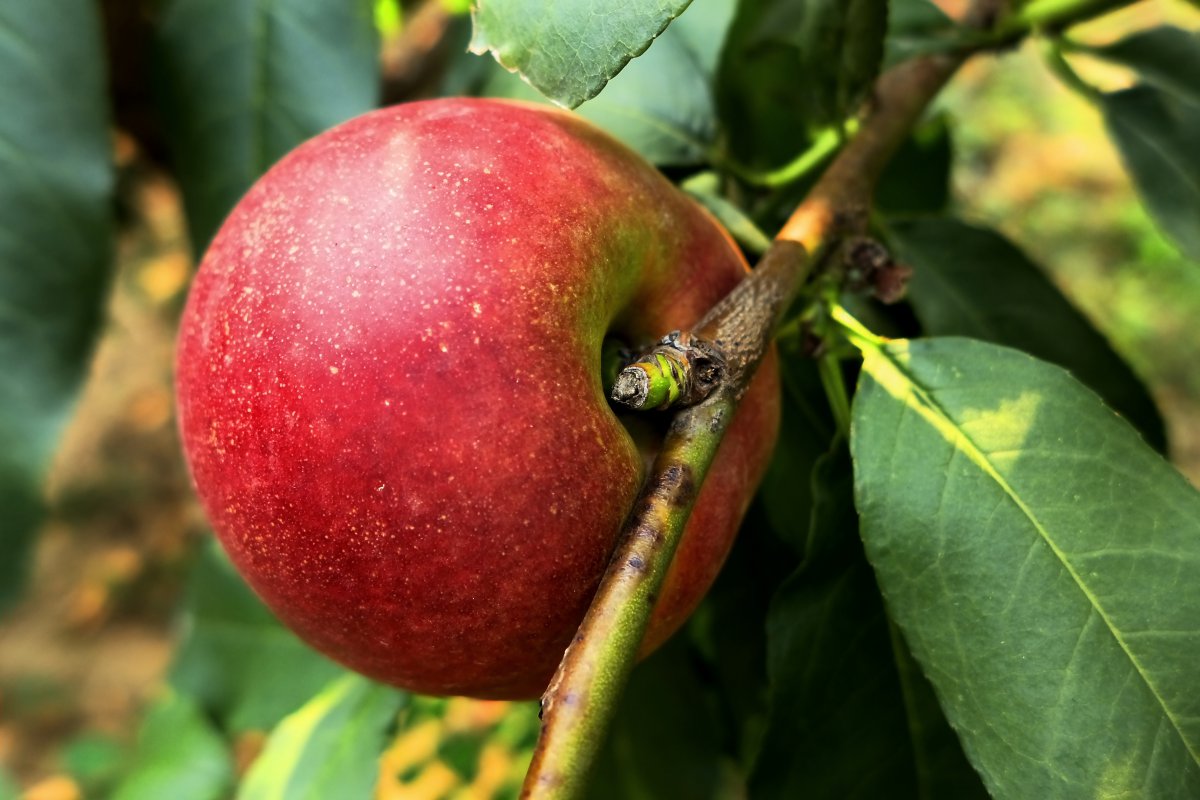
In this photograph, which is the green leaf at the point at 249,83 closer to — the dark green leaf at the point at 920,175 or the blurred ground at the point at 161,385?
the dark green leaf at the point at 920,175

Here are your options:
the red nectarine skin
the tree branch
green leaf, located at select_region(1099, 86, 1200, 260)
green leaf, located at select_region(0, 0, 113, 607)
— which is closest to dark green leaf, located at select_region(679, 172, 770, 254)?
the tree branch

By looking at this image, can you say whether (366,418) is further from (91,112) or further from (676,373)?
(91,112)

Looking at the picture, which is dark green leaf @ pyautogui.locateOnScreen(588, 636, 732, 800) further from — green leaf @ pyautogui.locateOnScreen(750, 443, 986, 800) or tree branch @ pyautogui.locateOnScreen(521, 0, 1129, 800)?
tree branch @ pyautogui.locateOnScreen(521, 0, 1129, 800)

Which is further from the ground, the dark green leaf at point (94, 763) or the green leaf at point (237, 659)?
the green leaf at point (237, 659)

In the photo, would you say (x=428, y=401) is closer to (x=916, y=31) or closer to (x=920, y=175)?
A: (x=916, y=31)

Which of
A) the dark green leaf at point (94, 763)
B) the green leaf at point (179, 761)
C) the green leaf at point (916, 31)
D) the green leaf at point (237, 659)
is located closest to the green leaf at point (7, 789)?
the dark green leaf at point (94, 763)
